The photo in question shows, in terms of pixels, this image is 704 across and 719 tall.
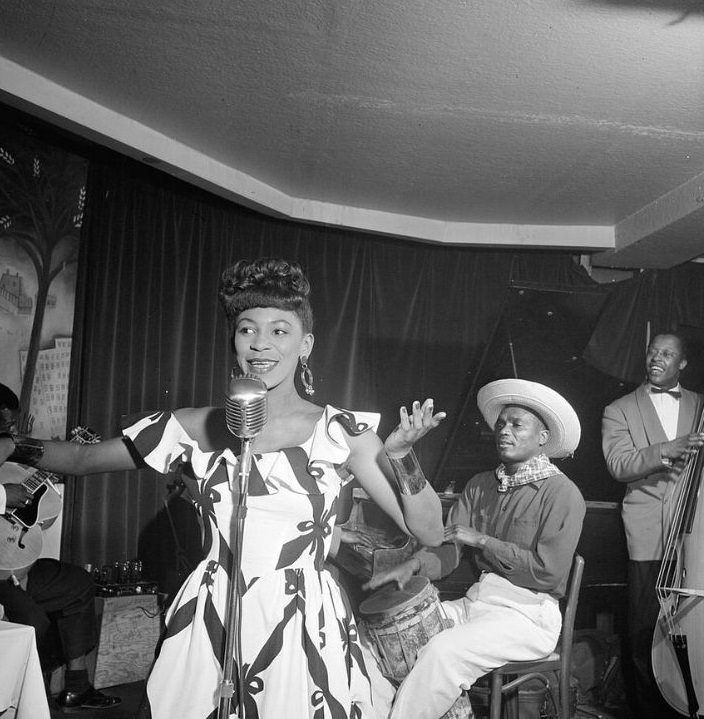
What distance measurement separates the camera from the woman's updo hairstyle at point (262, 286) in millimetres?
2516

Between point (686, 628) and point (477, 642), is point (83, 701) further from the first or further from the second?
point (686, 628)

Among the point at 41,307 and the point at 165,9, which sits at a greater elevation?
the point at 165,9

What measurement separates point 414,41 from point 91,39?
1614mm

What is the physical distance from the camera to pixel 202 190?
6383mm

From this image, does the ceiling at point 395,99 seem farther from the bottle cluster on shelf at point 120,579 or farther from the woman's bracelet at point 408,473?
the bottle cluster on shelf at point 120,579

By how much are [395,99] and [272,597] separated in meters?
3.26

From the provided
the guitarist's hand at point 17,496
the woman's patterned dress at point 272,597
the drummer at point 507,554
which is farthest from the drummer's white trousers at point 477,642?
the guitarist's hand at point 17,496

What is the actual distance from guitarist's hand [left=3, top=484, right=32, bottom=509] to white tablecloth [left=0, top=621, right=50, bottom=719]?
2.03 m

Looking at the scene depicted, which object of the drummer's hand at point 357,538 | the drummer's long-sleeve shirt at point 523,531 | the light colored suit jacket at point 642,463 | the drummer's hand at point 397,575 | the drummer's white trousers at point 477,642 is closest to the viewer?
the drummer's white trousers at point 477,642

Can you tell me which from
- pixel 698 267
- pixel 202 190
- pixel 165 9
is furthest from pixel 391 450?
pixel 698 267

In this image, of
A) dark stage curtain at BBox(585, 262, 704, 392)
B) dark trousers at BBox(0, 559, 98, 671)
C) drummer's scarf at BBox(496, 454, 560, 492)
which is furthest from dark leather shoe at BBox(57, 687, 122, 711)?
dark stage curtain at BBox(585, 262, 704, 392)

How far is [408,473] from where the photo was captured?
225 centimetres

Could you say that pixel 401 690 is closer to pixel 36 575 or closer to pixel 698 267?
pixel 36 575

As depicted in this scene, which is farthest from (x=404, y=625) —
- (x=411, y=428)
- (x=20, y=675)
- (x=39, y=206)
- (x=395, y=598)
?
(x=39, y=206)
